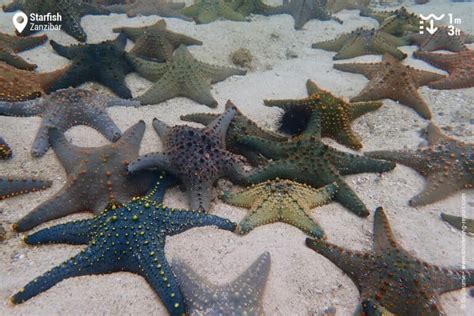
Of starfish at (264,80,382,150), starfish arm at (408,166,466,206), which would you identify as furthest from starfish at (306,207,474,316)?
starfish at (264,80,382,150)

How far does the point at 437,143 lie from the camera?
16.9 ft

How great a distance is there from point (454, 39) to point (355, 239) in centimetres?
618

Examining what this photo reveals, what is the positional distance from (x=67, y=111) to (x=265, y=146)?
2963 mm

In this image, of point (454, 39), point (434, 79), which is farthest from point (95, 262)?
point (454, 39)

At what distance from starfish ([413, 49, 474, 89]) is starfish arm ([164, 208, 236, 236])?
16.9 ft

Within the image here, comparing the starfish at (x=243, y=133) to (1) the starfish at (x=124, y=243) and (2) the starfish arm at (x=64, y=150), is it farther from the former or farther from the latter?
(2) the starfish arm at (x=64, y=150)

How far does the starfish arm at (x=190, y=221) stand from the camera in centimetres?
379

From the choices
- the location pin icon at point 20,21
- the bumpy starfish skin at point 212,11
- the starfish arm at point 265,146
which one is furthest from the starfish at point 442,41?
the location pin icon at point 20,21

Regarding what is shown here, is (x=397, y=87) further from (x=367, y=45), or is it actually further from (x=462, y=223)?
(x=462, y=223)

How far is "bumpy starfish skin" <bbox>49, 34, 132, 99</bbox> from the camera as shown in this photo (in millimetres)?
6160

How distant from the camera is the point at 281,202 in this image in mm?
4207

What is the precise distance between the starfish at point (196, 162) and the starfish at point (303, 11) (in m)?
5.86

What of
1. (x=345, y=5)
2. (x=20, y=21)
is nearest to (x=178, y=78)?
(x=20, y=21)

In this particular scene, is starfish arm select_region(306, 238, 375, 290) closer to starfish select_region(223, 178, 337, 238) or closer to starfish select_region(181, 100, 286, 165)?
starfish select_region(223, 178, 337, 238)
